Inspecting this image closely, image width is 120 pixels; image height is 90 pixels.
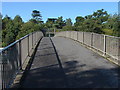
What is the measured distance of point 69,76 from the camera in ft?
18.8

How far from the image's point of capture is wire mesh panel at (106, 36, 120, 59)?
7890mm

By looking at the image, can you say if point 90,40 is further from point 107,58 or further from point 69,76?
point 69,76

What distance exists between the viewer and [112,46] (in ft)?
27.3

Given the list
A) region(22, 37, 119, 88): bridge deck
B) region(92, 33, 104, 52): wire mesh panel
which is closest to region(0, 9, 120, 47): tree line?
region(92, 33, 104, 52): wire mesh panel

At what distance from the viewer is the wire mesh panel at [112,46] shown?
7890 mm

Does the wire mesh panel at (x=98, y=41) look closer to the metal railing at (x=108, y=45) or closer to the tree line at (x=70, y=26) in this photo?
the metal railing at (x=108, y=45)

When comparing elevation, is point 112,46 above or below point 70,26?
below

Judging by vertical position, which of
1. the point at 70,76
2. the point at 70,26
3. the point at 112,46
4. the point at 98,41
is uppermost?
the point at 70,26

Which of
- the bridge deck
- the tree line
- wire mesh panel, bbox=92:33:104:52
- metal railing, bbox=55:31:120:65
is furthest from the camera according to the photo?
the tree line

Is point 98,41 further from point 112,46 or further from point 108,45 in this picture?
point 112,46

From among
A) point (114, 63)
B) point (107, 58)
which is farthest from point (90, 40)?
point (114, 63)

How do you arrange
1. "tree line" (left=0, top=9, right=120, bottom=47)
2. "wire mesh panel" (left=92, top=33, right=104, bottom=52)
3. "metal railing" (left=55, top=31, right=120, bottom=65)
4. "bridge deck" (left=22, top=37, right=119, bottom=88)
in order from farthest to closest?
"tree line" (left=0, top=9, right=120, bottom=47) < "wire mesh panel" (left=92, top=33, right=104, bottom=52) < "metal railing" (left=55, top=31, right=120, bottom=65) < "bridge deck" (left=22, top=37, right=119, bottom=88)

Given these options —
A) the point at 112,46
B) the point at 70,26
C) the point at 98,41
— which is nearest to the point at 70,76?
the point at 112,46

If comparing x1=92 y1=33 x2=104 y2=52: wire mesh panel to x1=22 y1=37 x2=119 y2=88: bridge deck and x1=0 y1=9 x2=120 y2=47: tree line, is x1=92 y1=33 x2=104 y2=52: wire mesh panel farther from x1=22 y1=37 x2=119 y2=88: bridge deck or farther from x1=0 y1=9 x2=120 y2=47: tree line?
x1=0 y1=9 x2=120 y2=47: tree line
